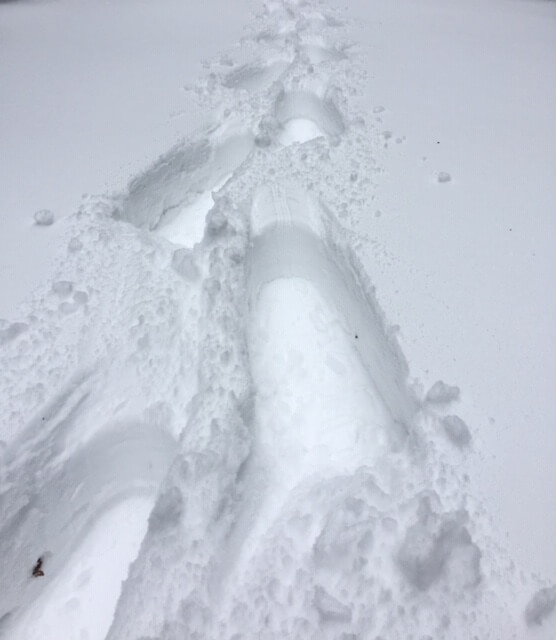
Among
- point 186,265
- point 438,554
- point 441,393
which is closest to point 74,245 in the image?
point 186,265

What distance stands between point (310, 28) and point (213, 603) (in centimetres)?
282

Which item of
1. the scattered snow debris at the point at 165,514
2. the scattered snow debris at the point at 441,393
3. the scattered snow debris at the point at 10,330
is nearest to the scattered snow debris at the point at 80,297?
the scattered snow debris at the point at 10,330

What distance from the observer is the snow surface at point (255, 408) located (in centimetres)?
84

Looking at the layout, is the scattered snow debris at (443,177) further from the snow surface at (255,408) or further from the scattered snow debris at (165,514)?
the scattered snow debris at (165,514)

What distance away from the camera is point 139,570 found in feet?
2.99

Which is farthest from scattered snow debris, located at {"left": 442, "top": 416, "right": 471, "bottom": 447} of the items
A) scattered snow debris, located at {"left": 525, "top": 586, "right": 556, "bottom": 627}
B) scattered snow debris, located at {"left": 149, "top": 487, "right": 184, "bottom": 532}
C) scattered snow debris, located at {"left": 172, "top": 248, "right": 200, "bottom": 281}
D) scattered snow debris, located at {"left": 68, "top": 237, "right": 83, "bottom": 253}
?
scattered snow debris, located at {"left": 68, "top": 237, "right": 83, "bottom": 253}

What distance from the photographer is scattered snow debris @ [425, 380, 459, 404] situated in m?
1.04

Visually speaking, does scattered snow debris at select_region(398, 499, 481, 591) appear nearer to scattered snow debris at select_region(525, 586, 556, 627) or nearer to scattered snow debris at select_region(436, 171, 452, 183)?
scattered snow debris at select_region(525, 586, 556, 627)

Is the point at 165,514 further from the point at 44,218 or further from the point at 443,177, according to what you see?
the point at 443,177

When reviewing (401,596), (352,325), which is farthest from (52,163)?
(401,596)

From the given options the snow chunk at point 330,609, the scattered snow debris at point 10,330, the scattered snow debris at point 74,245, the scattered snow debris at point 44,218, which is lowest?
the snow chunk at point 330,609

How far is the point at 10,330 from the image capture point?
114cm

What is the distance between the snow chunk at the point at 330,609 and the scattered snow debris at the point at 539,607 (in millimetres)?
279

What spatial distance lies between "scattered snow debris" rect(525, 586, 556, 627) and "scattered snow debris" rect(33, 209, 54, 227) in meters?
1.43
